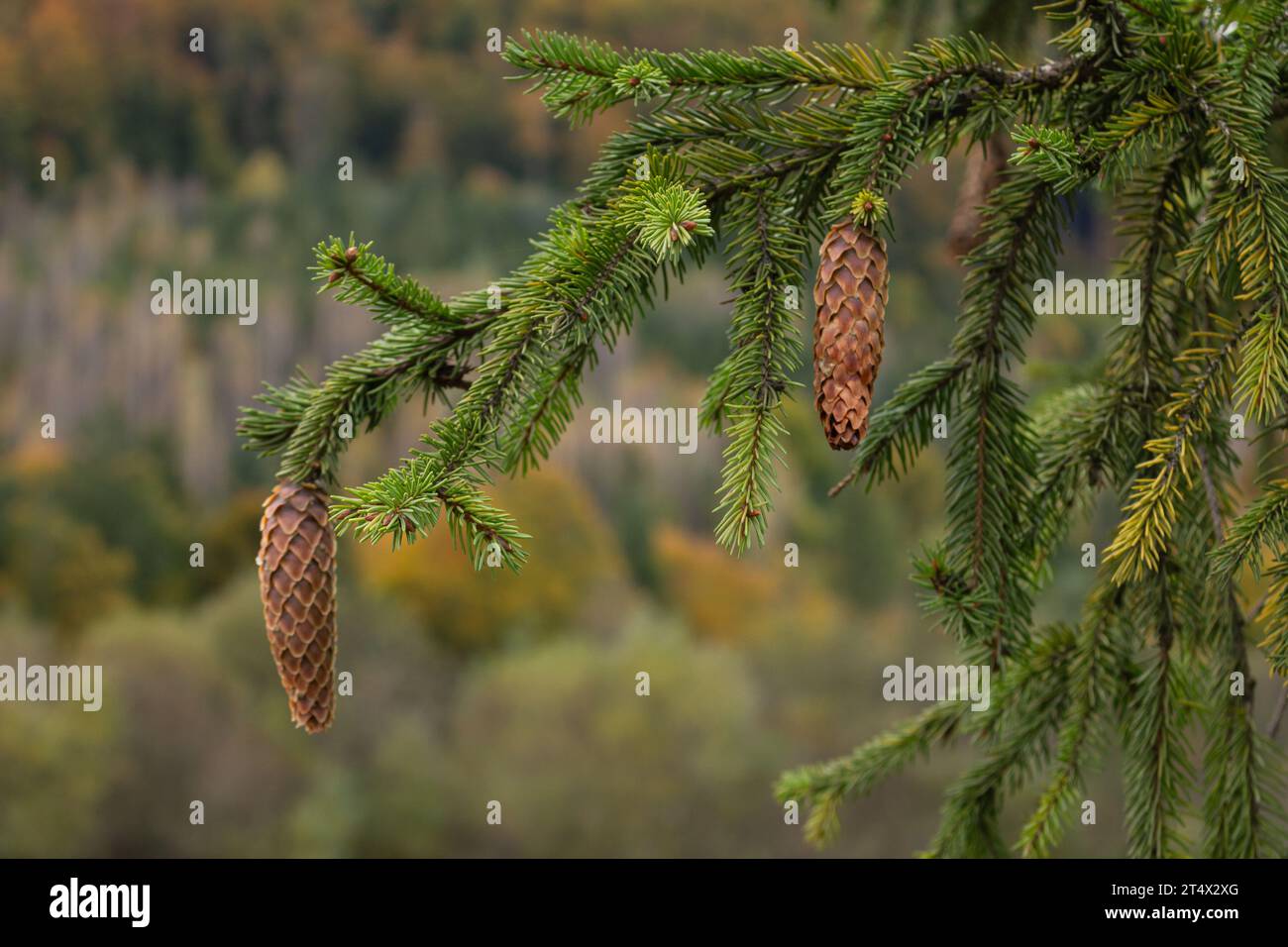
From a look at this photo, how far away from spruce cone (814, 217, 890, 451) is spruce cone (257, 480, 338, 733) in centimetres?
25

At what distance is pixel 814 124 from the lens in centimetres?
60

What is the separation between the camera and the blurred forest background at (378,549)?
5.16 metres

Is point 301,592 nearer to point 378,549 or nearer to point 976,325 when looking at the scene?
point 976,325

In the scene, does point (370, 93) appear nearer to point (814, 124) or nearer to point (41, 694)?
point (41, 694)

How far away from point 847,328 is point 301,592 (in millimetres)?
298

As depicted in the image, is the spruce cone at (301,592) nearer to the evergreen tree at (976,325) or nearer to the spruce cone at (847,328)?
the evergreen tree at (976,325)

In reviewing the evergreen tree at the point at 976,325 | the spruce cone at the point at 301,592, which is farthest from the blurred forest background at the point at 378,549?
the spruce cone at the point at 301,592

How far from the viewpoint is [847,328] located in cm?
52

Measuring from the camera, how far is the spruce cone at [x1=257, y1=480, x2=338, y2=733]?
577 mm

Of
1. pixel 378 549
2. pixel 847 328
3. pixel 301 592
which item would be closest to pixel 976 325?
pixel 847 328

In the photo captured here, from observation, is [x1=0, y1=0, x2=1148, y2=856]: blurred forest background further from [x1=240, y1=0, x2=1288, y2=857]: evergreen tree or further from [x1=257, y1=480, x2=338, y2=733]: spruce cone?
[x1=257, y1=480, x2=338, y2=733]: spruce cone

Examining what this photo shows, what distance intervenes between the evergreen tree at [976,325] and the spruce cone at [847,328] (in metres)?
0.02

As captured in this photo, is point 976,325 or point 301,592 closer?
point 301,592

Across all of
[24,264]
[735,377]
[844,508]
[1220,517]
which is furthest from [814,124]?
[24,264]
